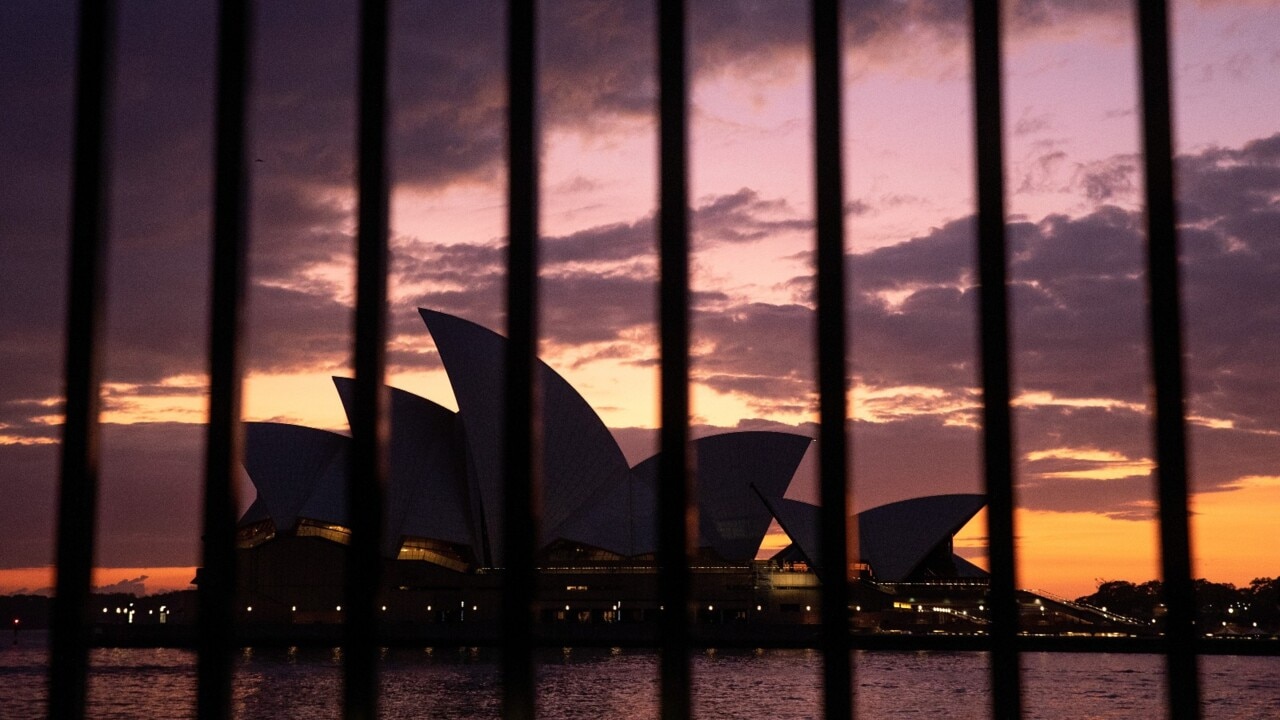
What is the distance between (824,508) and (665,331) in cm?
29

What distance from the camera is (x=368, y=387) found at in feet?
5.55

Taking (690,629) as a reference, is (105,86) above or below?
above

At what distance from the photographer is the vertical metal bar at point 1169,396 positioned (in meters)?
1.59

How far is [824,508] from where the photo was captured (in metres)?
1.64

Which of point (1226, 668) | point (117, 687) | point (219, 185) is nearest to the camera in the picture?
point (219, 185)

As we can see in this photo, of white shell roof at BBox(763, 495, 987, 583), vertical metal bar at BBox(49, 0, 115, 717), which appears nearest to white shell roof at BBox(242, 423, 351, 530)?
white shell roof at BBox(763, 495, 987, 583)

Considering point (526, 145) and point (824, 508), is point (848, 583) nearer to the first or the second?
point (824, 508)

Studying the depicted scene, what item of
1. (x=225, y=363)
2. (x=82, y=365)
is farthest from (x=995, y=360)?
(x=82, y=365)

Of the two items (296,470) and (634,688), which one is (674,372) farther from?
(296,470)

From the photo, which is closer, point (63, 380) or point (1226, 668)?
point (63, 380)

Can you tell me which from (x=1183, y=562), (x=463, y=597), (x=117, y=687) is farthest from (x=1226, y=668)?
(x=1183, y=562)

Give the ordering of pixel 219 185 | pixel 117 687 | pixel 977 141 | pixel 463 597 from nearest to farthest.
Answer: pixel 977 141
pixel 219 185
pixel 117 687
pixel 463 597

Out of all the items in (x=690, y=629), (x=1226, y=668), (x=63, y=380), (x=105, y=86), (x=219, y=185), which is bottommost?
(x=1226, y=668)

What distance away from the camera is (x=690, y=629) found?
1.66m
